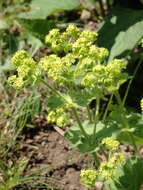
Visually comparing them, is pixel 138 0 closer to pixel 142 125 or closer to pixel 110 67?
pixel 142 125

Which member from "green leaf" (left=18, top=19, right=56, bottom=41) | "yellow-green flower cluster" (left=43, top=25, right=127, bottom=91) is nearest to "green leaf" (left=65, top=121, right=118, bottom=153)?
"yellow-green flower cluster" (left=43, top=25, right=127, bottom=91)

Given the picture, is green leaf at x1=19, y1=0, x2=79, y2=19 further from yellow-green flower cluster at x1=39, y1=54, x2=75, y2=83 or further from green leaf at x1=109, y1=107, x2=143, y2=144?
yellow-green flower cluster at x1=39, y1=54, x2=75, y2=83

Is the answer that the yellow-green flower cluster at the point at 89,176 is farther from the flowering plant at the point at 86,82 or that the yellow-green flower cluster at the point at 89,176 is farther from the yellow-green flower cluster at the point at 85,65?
the yellow-green flower cluster at the point at 85,65

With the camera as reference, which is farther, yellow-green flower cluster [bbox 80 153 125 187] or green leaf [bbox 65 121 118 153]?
green leaf [bbox 65 121 118 153]

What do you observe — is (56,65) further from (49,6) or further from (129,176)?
(49,6)

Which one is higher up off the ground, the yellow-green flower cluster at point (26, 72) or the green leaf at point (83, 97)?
the yellow-green flower cluster at point (26, 72)

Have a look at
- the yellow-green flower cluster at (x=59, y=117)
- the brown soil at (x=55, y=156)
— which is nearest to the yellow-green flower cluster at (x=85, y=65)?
the yellow-green flower cluster at (x=59, y=117)

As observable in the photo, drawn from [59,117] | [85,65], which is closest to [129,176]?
[59,117]
